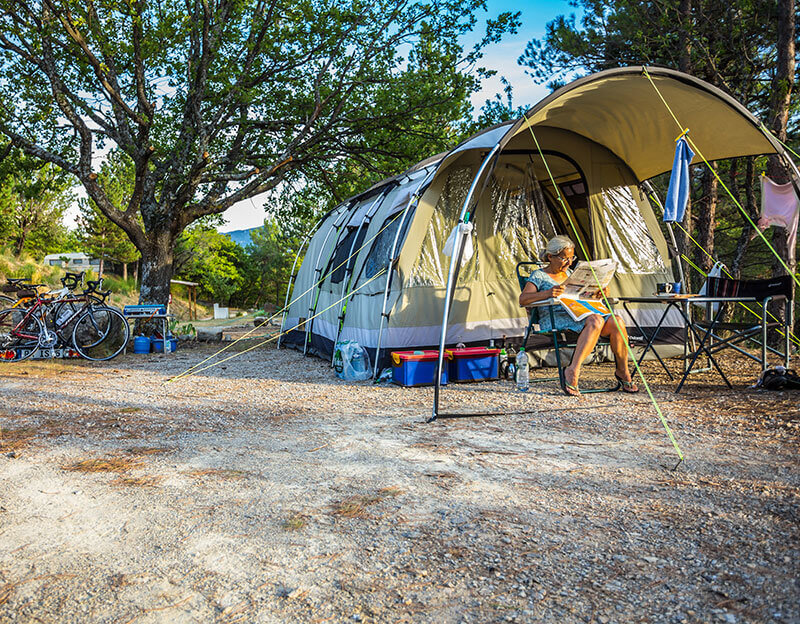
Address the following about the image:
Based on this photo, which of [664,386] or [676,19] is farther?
Answer: [676,19]

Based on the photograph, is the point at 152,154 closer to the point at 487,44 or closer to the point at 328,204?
the point at 328,204

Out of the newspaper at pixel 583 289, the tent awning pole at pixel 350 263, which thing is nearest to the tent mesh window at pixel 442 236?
the tent awning pole at pixel 350 263

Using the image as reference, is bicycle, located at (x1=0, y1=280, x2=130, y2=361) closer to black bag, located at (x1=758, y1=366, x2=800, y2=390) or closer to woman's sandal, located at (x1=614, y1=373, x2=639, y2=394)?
woman's sandal, located at (x1=614, y1=373, x2=639, y2=394)

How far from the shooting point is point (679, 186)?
17.2 ft

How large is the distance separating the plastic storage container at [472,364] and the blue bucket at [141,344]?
538cm

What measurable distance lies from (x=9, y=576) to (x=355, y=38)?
9.58 m

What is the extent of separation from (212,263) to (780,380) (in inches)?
1394

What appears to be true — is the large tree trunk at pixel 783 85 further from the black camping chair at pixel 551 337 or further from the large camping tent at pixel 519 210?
the black camping chair at pixel 551 337

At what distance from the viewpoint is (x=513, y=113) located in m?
10.6

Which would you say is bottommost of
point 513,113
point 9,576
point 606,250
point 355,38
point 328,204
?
point 9,576

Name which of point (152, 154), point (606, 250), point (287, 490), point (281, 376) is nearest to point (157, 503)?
point (287, 490)

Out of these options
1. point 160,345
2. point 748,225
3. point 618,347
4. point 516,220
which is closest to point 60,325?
point 160,345

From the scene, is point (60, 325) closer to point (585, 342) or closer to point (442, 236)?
point (442, 236)

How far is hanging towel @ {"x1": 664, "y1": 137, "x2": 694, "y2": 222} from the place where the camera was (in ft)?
17.0
